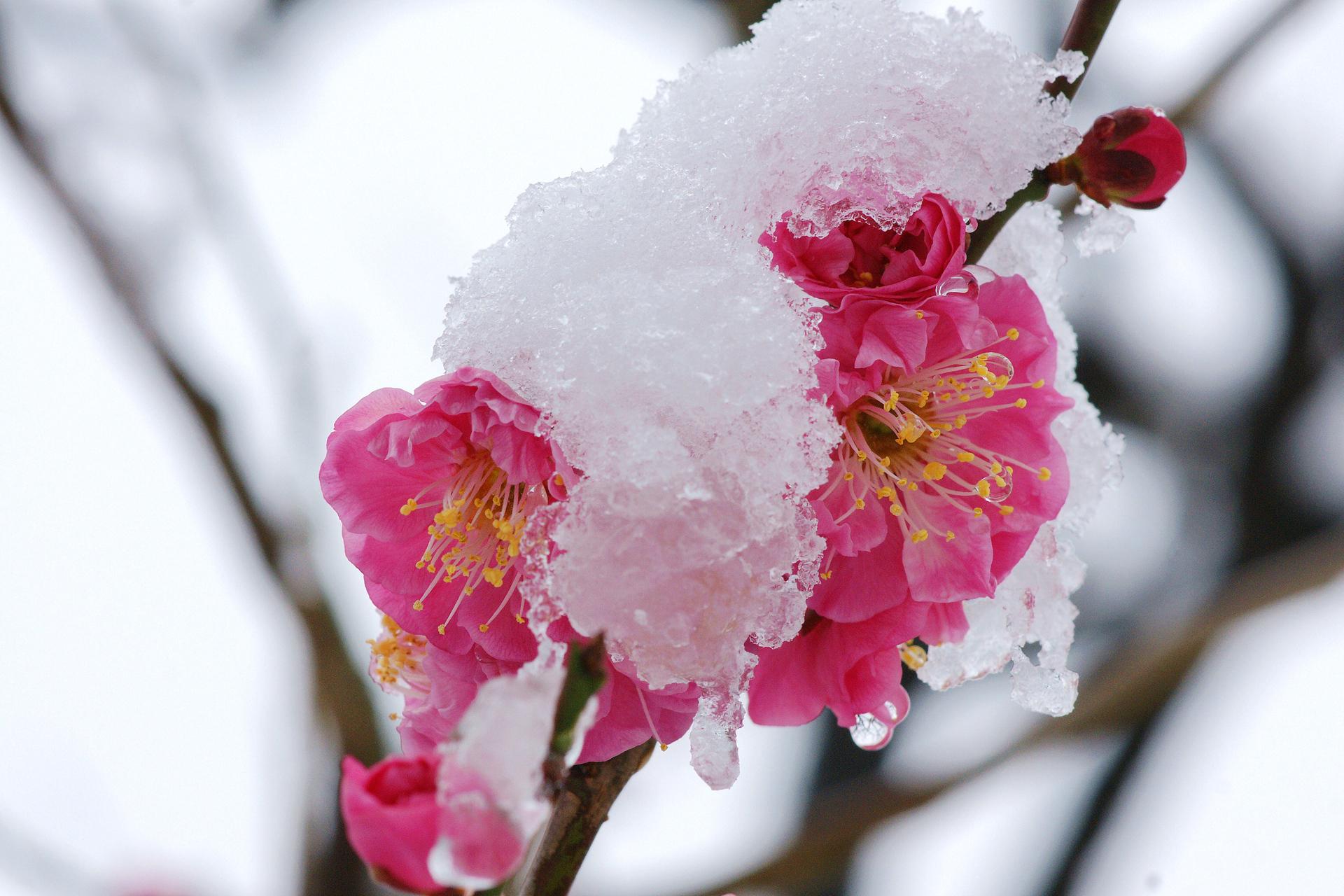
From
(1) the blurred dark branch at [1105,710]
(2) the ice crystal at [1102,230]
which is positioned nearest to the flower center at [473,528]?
(2) the ice crystal at [1102,230]

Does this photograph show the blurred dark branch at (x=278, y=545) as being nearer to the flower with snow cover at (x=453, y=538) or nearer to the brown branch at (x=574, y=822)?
the flower with snow cover at (x=453, y=538)

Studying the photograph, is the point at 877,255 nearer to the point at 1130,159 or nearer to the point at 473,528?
the point at 1130,159

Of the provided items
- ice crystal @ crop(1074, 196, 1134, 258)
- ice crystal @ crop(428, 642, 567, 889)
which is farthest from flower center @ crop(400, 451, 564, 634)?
ice crystal @ crop(1074, 196, 1134, 258)

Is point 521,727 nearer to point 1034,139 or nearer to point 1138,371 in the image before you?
point 1034,139

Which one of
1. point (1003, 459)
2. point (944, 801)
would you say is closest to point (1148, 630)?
point (944, 801)

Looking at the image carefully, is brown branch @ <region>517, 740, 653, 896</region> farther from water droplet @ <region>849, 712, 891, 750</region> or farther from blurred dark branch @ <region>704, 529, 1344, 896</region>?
blurred dark branch @ <region>704, 529, 1344, 896</region>

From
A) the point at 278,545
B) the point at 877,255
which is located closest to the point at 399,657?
the point at 877,255
